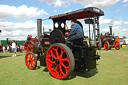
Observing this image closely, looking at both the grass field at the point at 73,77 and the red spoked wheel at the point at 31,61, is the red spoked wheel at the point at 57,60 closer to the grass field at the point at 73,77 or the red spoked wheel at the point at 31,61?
the grass field at the point at 73,77

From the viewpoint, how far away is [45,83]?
111 inches

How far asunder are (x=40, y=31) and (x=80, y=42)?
5.26 feet

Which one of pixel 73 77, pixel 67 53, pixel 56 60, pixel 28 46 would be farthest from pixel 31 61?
pixel 28 46

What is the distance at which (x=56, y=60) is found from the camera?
317cm

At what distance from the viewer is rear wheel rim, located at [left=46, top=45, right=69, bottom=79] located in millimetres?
3088

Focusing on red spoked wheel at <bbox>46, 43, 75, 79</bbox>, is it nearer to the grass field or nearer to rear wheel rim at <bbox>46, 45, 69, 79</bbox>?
rear wheel rim at <bbox>46, 45, 69, 79</bbox>

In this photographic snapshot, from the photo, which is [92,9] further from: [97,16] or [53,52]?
[53,52]

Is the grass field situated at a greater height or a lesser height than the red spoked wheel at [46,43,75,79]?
lesser

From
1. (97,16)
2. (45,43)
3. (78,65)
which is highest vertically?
(97,16)

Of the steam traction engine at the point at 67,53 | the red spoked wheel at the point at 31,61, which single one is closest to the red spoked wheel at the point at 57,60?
the steam traction engine at the point at 67,53

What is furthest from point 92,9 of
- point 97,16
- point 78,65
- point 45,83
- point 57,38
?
point 45,83

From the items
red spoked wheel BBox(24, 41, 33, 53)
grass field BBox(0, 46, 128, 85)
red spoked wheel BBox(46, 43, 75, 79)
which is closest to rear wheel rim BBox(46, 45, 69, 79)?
red spoked wheel BBox(46, 43, 75, 79)

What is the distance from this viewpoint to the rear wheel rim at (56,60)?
3.09 metres

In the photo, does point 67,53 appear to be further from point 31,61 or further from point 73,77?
point 31,61
